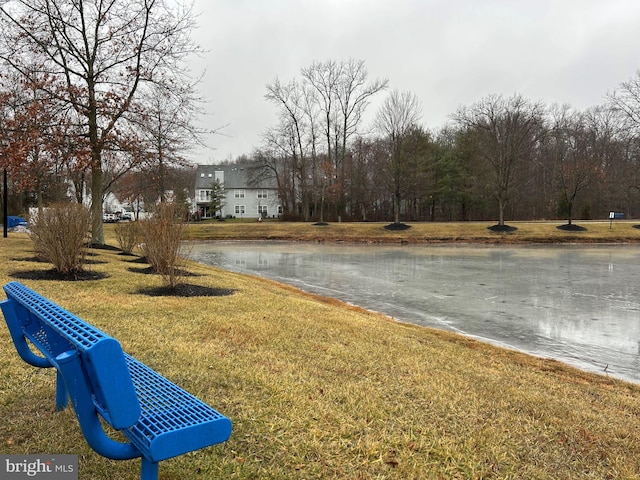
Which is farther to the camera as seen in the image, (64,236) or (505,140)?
(505,140)

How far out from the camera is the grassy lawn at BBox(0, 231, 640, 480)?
2.69m

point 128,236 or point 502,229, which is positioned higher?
point 128,236

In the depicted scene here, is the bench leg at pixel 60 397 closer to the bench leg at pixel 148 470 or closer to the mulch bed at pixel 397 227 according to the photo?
the bench leg at pixel 148 470

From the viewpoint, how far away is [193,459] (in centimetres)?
263

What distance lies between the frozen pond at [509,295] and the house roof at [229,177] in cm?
5225

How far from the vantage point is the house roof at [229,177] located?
238ft

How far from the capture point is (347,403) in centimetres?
354

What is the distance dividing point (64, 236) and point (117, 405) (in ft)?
26.9

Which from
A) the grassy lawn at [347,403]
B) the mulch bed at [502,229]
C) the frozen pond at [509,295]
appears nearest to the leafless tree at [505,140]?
the mulch bed at [502,229]

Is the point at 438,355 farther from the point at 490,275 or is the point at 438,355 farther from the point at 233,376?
the point at 490,275

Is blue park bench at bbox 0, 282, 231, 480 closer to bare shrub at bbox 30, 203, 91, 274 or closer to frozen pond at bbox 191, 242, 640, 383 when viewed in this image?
frozen pond at bbox 191, 242, 640, 383

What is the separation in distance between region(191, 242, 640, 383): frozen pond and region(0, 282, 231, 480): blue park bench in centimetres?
566

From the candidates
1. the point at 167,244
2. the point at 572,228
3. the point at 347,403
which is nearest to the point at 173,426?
the point at 347,403

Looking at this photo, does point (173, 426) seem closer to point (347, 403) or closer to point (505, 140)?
point (347, 403)
